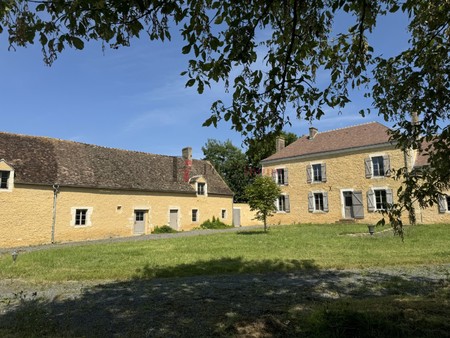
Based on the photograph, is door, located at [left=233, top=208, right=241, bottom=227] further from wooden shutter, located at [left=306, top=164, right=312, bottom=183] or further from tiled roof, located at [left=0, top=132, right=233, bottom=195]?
wooden shutter, located at [left=306, top=164, right=312, bottom=183]

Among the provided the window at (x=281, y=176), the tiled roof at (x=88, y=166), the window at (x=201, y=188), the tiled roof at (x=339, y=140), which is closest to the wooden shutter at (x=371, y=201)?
the tiled roof at (x=339, y=140)

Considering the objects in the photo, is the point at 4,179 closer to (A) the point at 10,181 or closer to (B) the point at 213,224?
(A) the point at 10,181

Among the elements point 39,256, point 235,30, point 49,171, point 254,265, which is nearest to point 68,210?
point 49,171

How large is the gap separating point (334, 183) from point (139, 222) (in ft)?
46.9

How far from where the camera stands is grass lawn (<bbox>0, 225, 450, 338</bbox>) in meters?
4.07

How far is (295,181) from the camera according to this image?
2758 cm

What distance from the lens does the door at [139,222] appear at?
22516mm

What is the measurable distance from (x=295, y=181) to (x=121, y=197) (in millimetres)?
13618

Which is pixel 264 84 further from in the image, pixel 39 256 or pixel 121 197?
pixel 121 197

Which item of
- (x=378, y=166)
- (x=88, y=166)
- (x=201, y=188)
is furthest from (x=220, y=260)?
(x=201, y=188)

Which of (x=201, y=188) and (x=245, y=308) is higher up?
(x=201, y=188)

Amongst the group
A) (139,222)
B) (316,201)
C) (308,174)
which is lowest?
(139,222)

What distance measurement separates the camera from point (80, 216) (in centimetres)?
1977

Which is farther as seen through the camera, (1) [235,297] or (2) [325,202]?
(2) [325,202]
